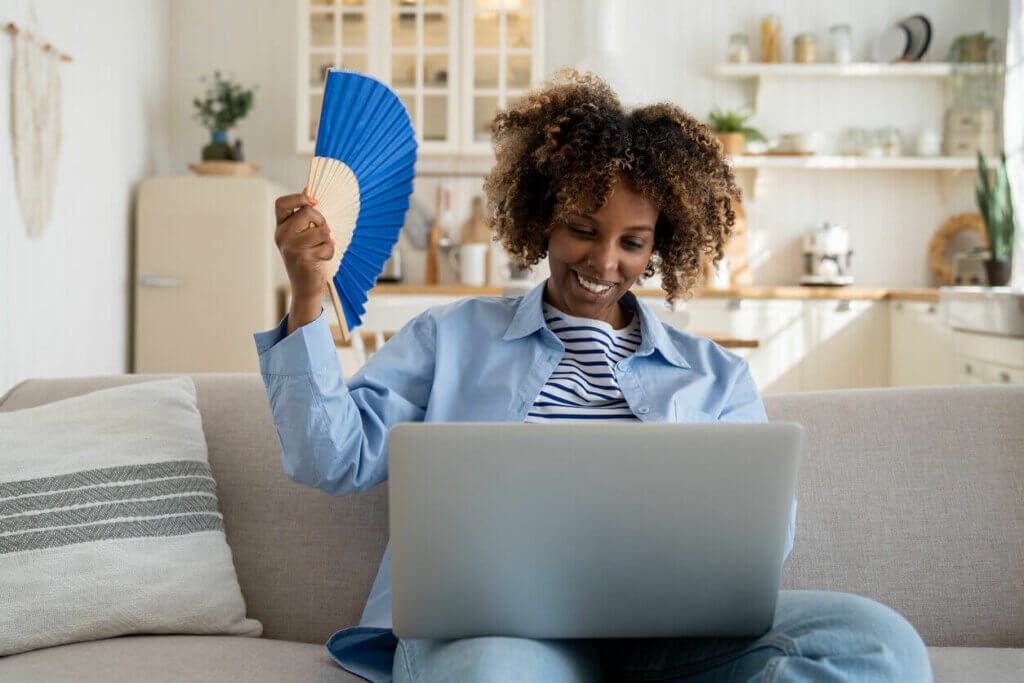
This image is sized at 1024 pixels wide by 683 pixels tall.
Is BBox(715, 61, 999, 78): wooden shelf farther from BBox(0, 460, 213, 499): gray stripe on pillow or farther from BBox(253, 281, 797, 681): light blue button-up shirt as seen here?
BBox(0, 460, 213, 499): gray stripe on pillow

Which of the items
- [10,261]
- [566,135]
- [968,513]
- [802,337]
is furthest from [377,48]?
[968,513]

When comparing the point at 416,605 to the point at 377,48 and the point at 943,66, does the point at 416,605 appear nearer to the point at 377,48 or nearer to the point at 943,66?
the point at 377,48

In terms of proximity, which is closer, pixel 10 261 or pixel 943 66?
pixel 10 261

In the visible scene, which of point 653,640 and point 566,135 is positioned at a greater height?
point 566,135

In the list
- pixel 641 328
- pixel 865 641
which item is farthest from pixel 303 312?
pixel 865 641

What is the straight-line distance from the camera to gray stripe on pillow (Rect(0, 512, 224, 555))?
4.25 feet

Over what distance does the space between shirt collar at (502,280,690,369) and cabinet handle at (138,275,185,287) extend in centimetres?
313

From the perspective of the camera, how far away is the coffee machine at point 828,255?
462 centimetres

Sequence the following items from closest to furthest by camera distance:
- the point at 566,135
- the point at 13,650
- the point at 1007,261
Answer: the point at 13,650, the point at 566,135, the point at 1007,261

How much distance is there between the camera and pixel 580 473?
877 millimetres

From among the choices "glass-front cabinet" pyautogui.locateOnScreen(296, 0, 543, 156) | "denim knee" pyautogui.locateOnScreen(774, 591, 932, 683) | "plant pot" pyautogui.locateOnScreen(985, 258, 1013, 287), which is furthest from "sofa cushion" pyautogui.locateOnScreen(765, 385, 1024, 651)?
"glass-front cabinet" pyautogui.locateOnScreen(296, 0, 543, 156)

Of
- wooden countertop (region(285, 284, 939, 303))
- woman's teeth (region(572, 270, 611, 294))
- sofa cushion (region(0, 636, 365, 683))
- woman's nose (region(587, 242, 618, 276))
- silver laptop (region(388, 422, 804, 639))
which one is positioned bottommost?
sofa cushion (region(0, 636, 365, 683))

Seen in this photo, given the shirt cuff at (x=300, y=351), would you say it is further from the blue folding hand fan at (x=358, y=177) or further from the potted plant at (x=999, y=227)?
the potted plant at (x=999, y=227)

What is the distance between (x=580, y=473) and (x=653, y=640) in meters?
0.37
